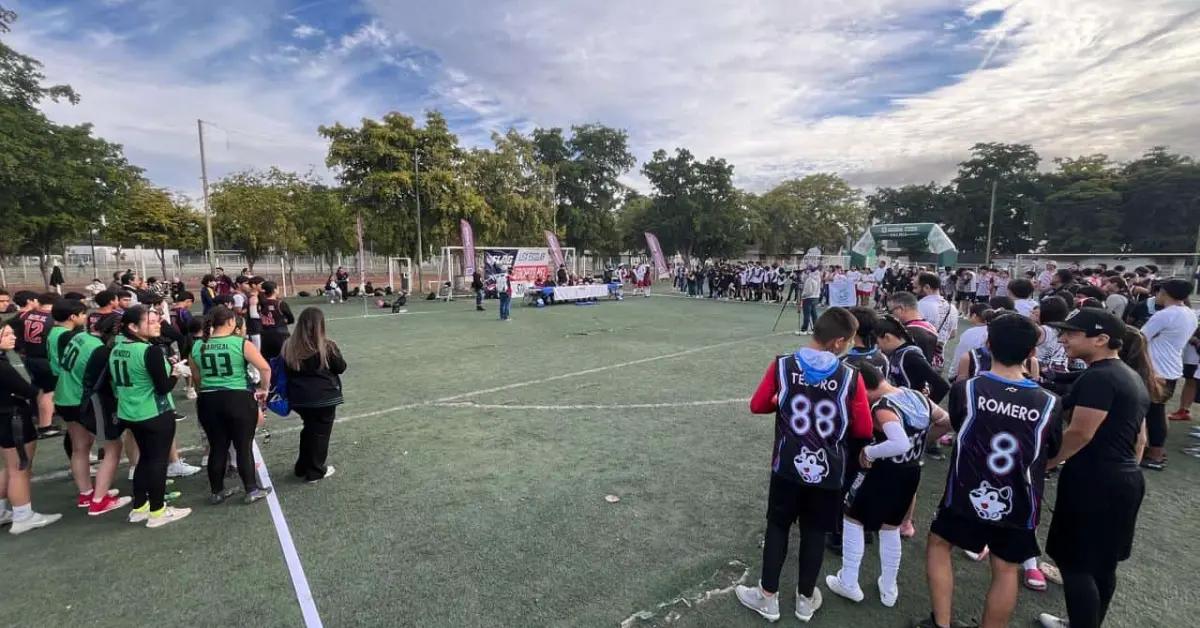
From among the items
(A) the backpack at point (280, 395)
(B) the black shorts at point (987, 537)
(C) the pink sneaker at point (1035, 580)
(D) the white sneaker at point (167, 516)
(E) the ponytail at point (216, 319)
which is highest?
(E) the ponytail at point (216, 319)

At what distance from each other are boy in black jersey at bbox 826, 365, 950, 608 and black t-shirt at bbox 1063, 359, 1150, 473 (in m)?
0.63

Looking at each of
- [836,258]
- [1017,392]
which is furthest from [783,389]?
[836,258]

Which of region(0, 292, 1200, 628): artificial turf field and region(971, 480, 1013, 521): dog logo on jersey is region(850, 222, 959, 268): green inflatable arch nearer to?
region(0, 292, 1200, 628): artificial turf field

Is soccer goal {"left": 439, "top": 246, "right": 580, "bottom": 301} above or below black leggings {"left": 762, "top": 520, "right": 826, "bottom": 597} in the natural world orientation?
above

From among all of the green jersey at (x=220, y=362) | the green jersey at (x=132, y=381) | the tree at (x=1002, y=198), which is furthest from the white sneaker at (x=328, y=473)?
the tree at (x=1002, y=198)

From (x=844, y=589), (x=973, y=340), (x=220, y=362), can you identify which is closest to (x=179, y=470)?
(x=220, y=362)

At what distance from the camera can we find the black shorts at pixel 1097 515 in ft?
7.63

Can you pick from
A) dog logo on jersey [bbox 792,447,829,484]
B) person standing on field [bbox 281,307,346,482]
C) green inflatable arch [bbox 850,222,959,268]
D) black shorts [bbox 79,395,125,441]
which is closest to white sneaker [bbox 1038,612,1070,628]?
dog logo on jersey [bbox 792,447,829,484]

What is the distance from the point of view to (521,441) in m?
5.69

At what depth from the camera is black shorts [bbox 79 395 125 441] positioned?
382 cm

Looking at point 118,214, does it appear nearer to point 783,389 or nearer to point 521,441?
point 521,441

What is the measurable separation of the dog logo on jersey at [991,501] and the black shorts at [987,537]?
62 mm

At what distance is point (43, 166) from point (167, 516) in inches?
863

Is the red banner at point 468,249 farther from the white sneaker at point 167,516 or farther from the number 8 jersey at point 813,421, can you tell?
the number 8 jersey at point 813,421
